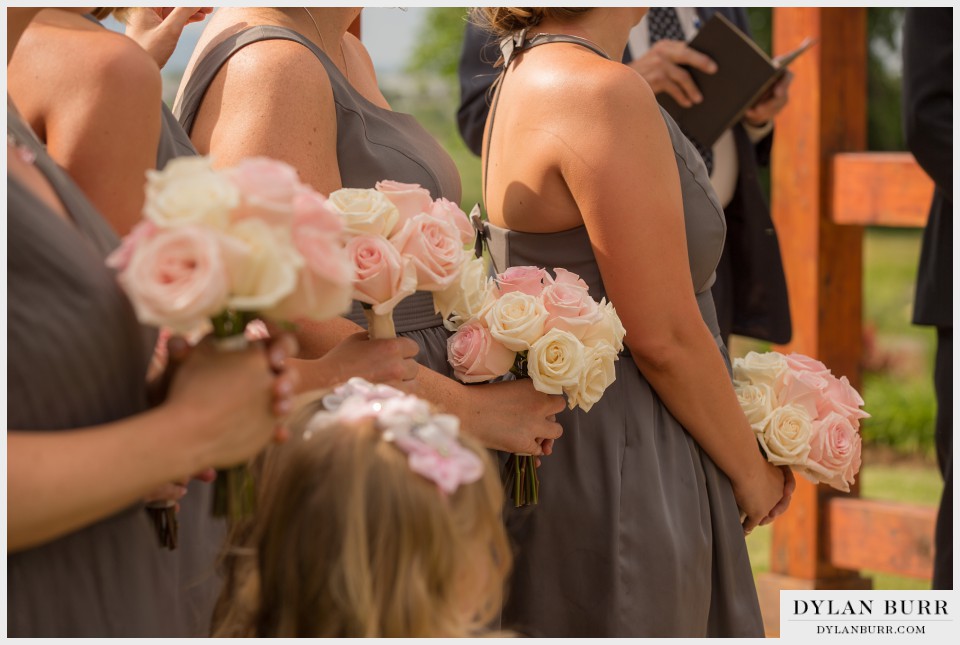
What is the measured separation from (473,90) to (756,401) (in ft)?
5.99

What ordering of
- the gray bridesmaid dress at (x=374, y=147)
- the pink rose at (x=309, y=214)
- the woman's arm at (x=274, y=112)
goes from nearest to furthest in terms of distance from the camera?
the pink rose at (x=309, y=214)
the woman's arm at (x=274, y=112)
the gray bridesmaid dress at (x=374, y=147)

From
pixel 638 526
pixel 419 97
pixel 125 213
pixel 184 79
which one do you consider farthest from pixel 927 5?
pixel 419 97

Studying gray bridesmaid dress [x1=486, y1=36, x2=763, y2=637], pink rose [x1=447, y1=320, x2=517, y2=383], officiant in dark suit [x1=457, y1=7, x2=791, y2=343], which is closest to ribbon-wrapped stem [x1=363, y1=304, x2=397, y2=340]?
pink rose [x1=447, y1=320, x2=517, y2=383]

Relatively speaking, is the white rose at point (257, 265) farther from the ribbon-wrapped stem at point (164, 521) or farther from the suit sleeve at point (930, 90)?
the suit sleeve at point (930, 90)

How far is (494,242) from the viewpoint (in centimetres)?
258

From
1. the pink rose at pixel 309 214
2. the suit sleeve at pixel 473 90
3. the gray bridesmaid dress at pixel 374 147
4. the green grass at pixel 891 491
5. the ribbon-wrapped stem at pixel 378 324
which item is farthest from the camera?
the green grass at pixel 891 491

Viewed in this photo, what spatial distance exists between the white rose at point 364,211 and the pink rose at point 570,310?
412 mm

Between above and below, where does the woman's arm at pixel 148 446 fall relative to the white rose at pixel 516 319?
above

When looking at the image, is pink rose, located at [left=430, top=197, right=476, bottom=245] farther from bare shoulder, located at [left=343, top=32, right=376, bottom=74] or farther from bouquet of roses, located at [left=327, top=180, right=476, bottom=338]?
bare shoulder, located at [left=343, top=32, right=376, bottom=74]

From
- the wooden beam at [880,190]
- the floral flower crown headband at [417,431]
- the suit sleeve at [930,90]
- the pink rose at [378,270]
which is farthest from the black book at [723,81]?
the floral flower crown headband at [417,431]

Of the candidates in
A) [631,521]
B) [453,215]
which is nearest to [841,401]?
[631,521]

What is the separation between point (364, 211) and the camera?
6.05 feet

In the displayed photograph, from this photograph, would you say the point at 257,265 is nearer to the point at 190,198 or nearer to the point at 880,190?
the point at 190,198

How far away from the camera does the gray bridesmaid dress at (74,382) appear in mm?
1442
